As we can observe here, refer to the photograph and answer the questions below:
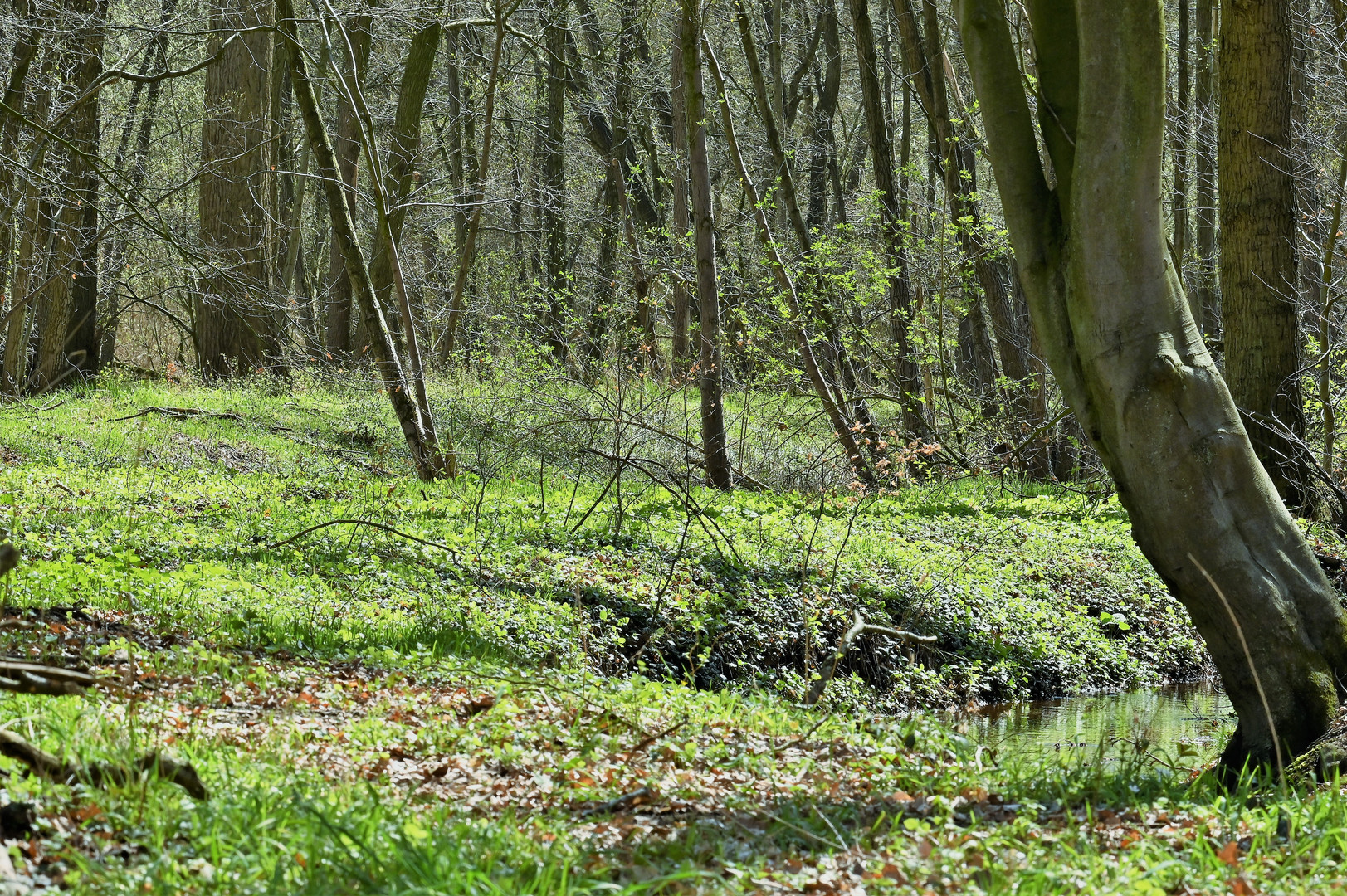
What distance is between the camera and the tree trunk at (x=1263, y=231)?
9258mm

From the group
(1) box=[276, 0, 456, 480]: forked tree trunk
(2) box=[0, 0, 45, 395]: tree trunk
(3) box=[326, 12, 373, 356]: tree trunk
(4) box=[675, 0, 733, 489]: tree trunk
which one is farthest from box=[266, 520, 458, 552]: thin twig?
(3) box=[326, 12, 373, 356]: tree trunk

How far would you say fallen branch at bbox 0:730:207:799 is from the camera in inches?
132

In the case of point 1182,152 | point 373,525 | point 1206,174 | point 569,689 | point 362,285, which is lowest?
point 569,689

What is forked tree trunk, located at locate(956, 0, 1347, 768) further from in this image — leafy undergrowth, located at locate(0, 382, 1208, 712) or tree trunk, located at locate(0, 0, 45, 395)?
tree trunk, located at locate(0, 0, 45, 395)

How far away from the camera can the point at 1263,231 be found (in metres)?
9.50

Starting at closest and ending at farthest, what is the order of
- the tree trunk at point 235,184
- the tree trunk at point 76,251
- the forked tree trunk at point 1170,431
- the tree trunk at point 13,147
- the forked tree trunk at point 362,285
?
1. the forked tree trunk at point 1170,431
2. the tree trunk at point 13,147
3. the forked tree trunk at point 362,285
4. the tree trunk at point 76,251
5. the tree trunk at point 235,184

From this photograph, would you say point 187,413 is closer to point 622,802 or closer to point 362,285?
point 362,285

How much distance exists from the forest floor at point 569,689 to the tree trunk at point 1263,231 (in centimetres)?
181

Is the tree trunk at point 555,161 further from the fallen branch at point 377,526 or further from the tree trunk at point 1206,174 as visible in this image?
the fallen branch at point 377,526

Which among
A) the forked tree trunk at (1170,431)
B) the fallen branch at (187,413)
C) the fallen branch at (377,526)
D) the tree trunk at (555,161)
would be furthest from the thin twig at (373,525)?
the tree trunk at (555,161)

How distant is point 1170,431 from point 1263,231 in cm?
570

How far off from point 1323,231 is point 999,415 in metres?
4.33

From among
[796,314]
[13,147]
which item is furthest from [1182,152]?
[13,147]

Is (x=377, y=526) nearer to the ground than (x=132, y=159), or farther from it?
nearer to the ground
